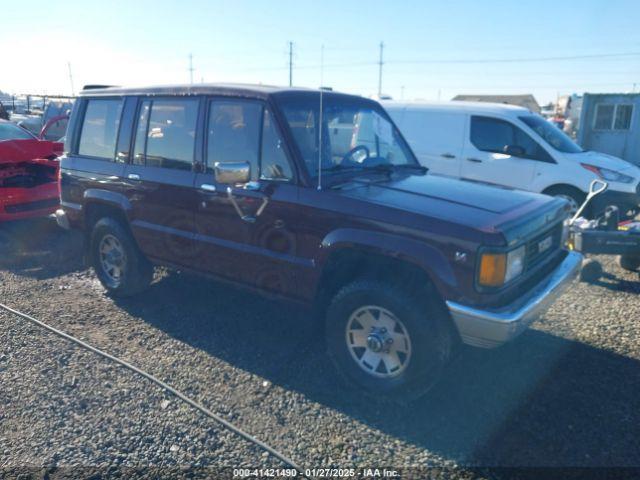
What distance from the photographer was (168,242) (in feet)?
14.8

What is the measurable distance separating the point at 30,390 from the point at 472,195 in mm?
3372

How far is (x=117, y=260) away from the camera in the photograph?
5109 millimetres

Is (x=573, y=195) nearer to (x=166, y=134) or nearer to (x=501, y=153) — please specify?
(x=501, y=153)

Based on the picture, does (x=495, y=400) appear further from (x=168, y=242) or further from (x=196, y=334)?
(x=168, y=242)

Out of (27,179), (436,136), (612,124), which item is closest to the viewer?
(27,179)

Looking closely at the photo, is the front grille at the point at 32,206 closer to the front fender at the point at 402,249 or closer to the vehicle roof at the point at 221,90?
the vehicle roof at the point at 221,90

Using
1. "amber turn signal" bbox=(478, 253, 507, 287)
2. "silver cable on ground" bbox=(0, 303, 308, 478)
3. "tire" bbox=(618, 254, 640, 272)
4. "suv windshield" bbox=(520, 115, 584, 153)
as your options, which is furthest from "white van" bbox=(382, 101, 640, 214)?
"silver cable on ground" bbox=(0, 303, 308, 478)

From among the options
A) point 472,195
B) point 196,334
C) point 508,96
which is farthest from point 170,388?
point 508,96

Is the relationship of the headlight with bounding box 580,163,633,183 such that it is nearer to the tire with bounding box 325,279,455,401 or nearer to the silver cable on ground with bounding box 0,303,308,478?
the tire with bounding box 325,279,455,401

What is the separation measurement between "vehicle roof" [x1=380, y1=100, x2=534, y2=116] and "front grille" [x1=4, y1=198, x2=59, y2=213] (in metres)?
5.67

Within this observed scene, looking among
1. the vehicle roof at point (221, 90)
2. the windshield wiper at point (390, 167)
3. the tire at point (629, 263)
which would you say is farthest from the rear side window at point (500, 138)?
the vehicle roof at point (221, 90)

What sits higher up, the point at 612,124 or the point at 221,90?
the point at 221,90

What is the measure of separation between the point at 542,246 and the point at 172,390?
2799 mm

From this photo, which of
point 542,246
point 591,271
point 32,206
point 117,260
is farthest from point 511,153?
point 32,206
